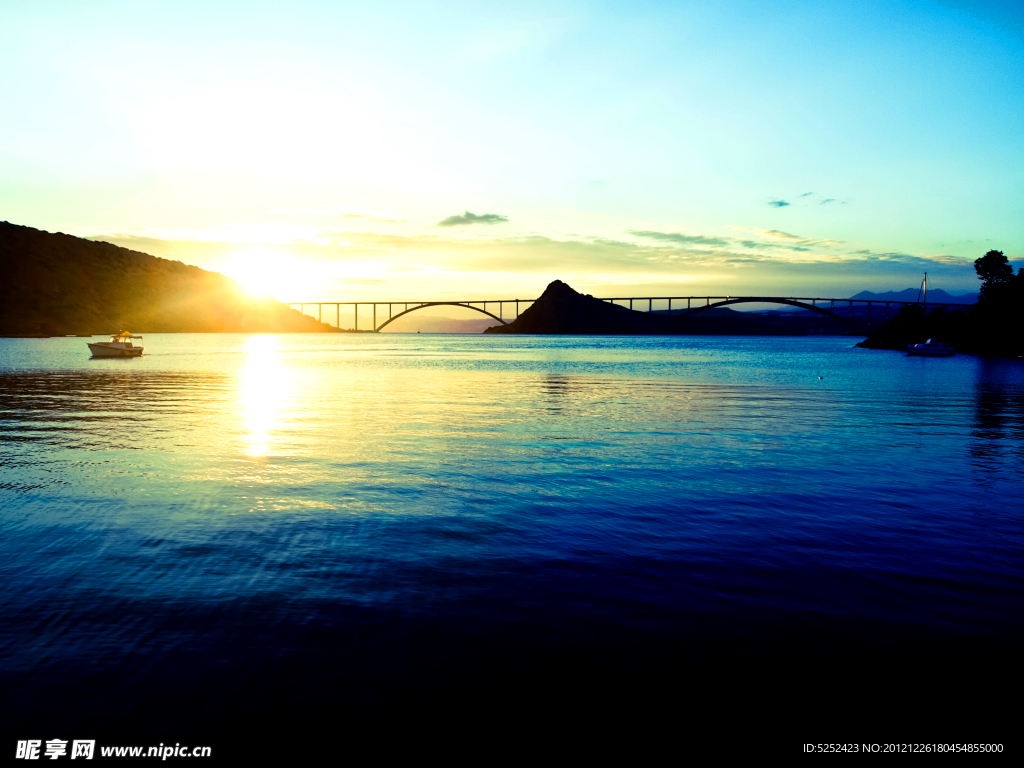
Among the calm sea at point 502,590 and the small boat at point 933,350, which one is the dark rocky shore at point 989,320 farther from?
the calm sea at point 502,590

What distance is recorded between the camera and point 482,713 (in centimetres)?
559

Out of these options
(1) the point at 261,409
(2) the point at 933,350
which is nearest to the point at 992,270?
(2) the point at 933,350

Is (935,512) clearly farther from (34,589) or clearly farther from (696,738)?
(34,589)

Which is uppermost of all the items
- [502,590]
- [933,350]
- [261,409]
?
[933,350]

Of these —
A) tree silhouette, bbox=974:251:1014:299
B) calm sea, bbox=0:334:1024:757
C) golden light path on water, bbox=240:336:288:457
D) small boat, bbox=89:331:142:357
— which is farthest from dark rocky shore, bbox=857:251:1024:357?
small boat, bbox=89:331:142:357

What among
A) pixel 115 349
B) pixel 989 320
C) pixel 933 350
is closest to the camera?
pixel 115 349

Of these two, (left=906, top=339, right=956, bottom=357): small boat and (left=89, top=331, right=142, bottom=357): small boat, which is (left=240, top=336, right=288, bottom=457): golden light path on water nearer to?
(left=89, top=331, right=142, bottom=357): small boat

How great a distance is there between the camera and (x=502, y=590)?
833cm

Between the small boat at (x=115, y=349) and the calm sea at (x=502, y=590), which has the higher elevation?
the small boat at (x=115, y=349)

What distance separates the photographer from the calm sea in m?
5.68

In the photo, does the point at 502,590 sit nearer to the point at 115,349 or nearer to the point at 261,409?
the point at 261,409

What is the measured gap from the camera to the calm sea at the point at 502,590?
5676mm

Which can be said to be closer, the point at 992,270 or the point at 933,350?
the point at 933,350

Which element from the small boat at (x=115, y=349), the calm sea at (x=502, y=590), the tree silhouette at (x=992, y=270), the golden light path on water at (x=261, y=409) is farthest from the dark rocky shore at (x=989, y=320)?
the small boat at (x=115, y=349)
